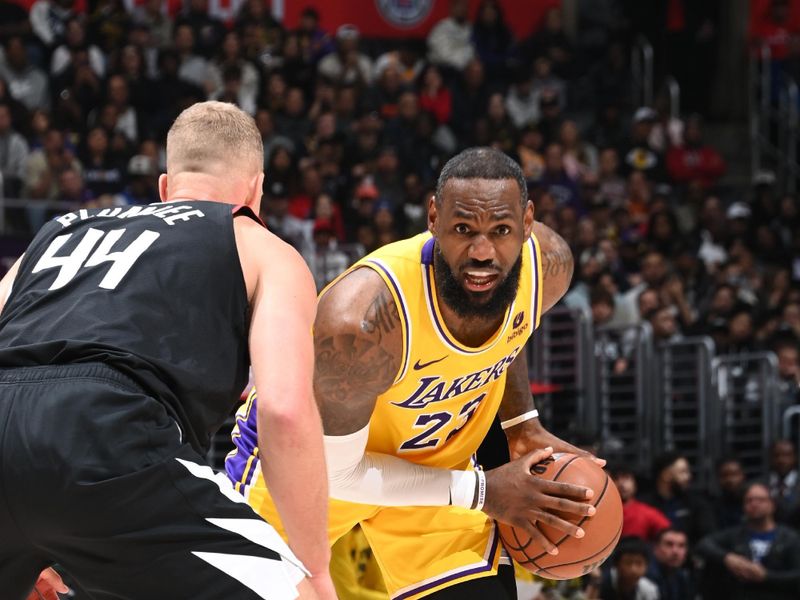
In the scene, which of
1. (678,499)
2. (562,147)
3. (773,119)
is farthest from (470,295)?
(773,119)

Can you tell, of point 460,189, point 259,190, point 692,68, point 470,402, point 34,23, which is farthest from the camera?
point 692,68

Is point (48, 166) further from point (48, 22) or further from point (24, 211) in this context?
point (48, 22)

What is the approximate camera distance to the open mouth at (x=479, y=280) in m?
4.05

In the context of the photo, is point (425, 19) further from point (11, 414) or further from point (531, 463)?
point (11, 414)

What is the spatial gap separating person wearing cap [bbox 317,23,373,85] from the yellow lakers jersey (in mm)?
8521

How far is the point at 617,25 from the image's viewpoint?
631 inches

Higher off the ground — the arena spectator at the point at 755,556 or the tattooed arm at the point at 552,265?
the tattooed arm at the point at 552,265

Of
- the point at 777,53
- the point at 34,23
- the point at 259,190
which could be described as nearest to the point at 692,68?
the point at 777,53

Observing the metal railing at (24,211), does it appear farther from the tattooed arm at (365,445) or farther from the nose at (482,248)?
the nose at (482,248)

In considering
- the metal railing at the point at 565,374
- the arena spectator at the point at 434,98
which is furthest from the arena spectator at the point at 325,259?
the arena spectator at the point at 434,98

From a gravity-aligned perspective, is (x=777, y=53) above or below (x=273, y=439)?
below

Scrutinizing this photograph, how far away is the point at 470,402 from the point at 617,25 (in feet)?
40.7

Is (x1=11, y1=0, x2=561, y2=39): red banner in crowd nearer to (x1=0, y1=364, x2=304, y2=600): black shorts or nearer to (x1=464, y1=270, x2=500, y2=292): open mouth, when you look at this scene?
(x1=464, y1=270, x2=500, y2=292): open mouth

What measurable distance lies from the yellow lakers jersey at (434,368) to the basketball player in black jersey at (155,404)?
1179mm
